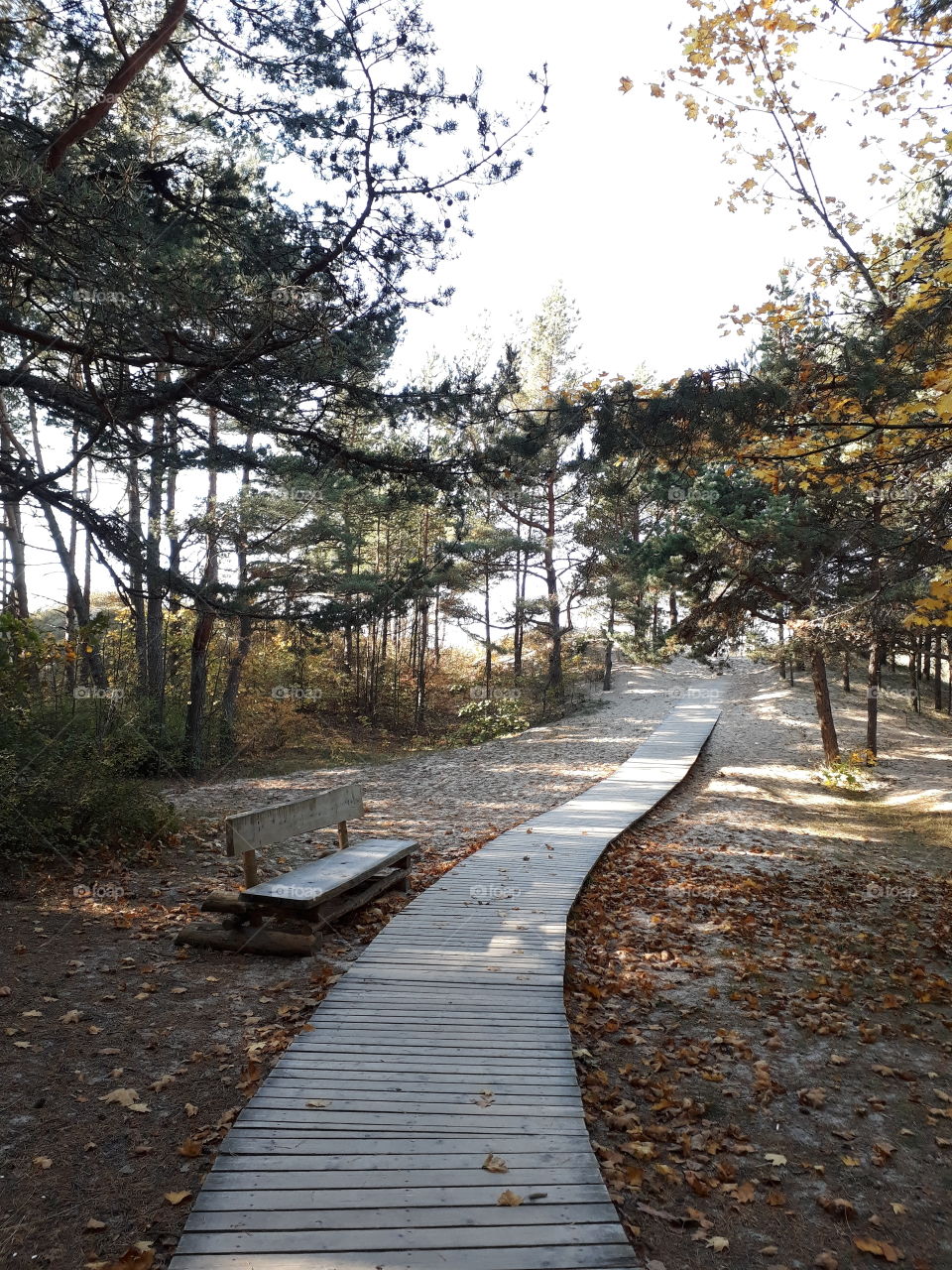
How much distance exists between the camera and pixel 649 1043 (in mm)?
4508

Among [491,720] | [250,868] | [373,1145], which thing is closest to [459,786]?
[491,720]

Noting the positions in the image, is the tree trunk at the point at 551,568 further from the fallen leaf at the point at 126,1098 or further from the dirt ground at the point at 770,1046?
the fallen leaf at the point at 126,1098

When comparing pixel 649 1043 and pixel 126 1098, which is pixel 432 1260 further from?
pixel 649 1043

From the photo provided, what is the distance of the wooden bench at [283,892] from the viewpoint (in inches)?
210

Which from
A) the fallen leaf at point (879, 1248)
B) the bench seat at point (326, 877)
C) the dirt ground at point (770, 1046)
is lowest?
the dirt ground at point (770, 1046)

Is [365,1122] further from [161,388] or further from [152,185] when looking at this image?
[152,185]

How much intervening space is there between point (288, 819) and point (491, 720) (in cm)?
1606

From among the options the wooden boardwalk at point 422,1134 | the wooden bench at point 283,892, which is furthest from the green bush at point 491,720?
the wooden boardwalk at point 422,1134

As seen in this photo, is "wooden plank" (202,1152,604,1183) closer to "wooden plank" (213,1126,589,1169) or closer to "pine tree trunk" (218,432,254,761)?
"wooden plank" (213,1126,589,1169)

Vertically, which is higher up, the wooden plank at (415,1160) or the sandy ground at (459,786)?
the wooden plank at (415,1160)

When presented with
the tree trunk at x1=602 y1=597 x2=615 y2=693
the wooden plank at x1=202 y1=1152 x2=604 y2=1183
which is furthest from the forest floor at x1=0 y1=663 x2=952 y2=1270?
the tree trunk at x1=602 y1=597 x2=615 y2=693

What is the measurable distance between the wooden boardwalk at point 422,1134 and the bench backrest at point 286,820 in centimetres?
111

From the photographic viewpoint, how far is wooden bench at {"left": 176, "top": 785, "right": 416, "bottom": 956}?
534 cm

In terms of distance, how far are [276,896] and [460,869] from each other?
100 inches
